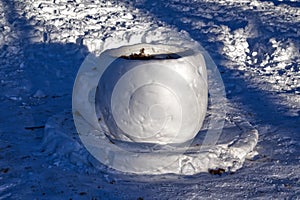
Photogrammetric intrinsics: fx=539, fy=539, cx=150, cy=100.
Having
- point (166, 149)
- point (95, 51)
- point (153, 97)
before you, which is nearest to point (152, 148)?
point (166, 149)

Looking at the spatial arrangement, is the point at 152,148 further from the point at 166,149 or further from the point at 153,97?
the point at 153,97

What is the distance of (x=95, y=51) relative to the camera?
7.11 metres

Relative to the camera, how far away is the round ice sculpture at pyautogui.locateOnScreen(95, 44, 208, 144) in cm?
420

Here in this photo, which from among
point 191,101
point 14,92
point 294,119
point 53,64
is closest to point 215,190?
point 191,101

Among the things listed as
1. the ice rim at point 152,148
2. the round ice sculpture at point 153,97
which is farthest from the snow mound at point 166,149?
the round ice sculpture at point 153,97

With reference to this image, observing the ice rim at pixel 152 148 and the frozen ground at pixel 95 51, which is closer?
the frozen ground at pixel 95 51

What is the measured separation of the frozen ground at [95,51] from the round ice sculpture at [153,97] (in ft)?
1.28

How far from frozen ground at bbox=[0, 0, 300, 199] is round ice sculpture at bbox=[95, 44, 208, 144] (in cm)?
39

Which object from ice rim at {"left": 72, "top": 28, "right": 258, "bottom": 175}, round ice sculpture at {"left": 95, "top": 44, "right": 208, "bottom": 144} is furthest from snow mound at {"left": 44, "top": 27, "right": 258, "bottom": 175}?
round ice sculpture at {"left": 95, "top": 44, "right": 208, "bottom": 144}

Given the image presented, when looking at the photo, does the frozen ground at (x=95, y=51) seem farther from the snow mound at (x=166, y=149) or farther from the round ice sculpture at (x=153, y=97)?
the round ice sculpture at (x=153, y=97)

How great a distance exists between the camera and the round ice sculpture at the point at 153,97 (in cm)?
420

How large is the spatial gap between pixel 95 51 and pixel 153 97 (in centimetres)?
306

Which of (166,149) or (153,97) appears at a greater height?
(153,97)

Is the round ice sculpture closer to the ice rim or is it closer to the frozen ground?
the ice rim
